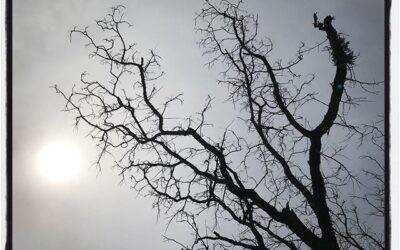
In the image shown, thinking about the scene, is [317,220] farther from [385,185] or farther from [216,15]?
[216,15]

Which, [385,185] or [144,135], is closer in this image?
[385,185]

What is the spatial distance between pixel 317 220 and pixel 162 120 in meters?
1.22

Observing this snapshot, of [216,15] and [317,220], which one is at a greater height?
[216,15]

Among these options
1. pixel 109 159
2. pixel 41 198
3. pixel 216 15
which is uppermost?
pixel 216 15

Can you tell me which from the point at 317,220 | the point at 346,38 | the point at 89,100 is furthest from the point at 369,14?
the point at 89,100

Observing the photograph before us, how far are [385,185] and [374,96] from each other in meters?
0.57

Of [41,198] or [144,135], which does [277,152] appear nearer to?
[144,135]

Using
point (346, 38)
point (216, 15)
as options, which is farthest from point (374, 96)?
point (216, 15)

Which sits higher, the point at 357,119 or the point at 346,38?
the point at 346,38

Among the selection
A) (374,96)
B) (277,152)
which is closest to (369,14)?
(374,96)

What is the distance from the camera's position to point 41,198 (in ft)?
8.75

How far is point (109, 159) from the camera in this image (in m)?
2.77

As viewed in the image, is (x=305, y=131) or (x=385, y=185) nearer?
(x=385, y=185)

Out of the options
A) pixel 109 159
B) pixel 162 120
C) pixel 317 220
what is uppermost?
pixel 162 120
